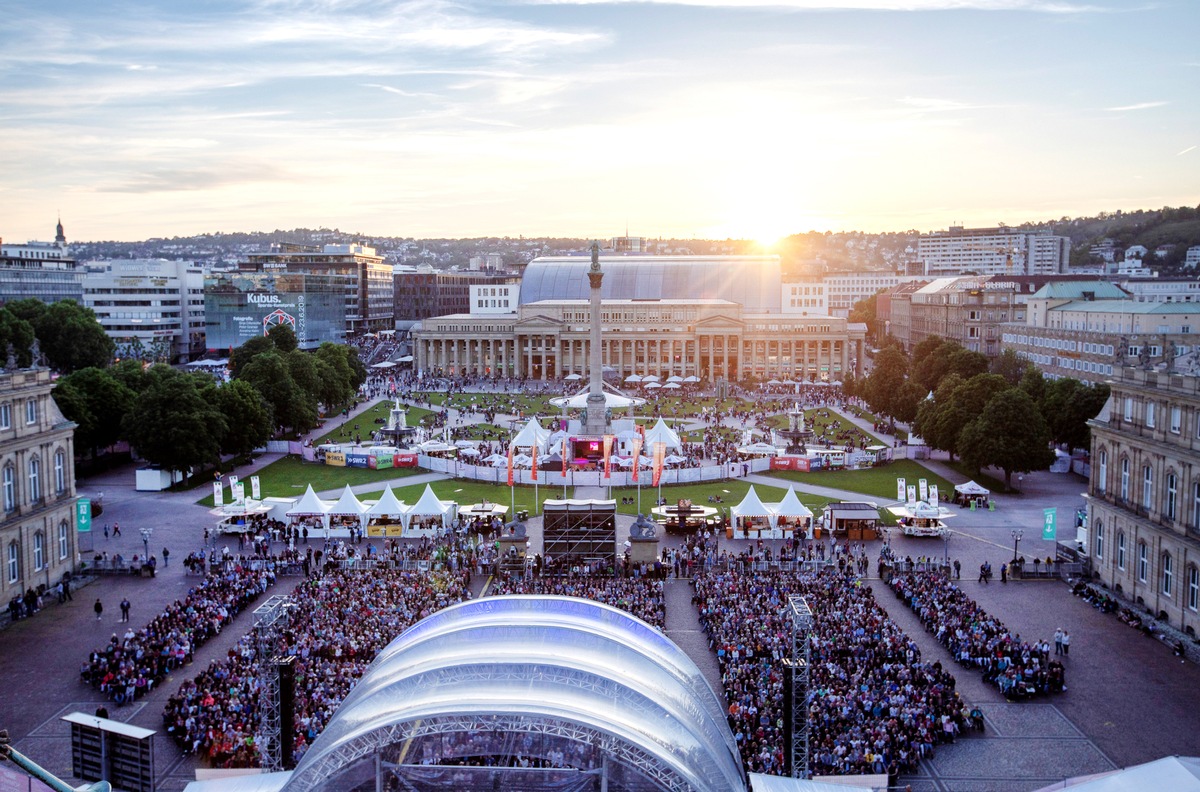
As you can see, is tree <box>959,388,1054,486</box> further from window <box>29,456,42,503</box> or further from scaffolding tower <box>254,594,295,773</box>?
window <box>29,456,42,503</box>

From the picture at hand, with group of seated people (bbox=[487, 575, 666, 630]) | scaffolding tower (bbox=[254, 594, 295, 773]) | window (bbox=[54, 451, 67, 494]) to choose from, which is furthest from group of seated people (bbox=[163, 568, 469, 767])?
window (bbox=[54, 451, 67, 494])

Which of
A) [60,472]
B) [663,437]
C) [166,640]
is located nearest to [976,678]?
[166,640]

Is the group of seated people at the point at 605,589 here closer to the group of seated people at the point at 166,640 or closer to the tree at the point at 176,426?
the group of seated people at the point at 166,640

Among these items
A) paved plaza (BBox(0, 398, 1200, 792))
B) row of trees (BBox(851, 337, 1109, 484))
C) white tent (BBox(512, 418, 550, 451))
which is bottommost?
→ paved plaza (BBox(0, 398, 1200, 792))

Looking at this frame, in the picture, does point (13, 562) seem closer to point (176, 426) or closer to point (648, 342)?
point (176, 426)

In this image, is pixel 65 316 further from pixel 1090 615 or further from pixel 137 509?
pixel 1090 615

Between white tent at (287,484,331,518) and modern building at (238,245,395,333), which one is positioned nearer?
white tent at (287,484,331,518)
